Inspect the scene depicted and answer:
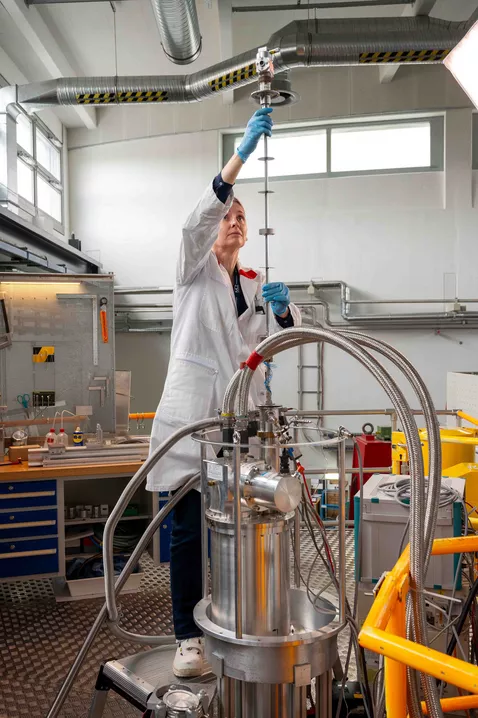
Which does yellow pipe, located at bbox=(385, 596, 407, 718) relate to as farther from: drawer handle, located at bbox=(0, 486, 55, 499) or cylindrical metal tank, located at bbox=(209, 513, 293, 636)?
drawer handle, located at bbox=(0, 486, 55, 499)

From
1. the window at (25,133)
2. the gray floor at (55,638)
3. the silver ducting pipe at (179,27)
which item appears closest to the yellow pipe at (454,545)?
the gray floor at (55,638)

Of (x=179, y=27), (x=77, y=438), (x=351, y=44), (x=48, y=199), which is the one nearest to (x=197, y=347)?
(x=77, y=438)

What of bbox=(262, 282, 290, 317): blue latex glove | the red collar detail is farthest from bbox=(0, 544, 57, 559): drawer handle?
bbox=(262, 282, 290, 317): blue latex glove

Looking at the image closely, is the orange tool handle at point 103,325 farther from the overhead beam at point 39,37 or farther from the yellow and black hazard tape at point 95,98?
the overhead beam at point 39,37

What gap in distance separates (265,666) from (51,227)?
5.25 meters

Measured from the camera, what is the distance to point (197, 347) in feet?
5.76

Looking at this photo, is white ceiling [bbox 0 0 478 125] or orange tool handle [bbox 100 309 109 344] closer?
orange tool handle [bbox 100 309 109 344]

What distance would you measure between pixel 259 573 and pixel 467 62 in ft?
3.29

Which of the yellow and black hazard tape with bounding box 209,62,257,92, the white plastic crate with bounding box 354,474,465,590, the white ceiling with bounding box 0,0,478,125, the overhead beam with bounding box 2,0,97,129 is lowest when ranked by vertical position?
the white plastic crate with bounding box 354,474,465,590

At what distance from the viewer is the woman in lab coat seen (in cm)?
159

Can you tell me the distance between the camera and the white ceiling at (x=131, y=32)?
14.6 feet

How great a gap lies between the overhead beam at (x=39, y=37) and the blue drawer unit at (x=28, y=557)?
3.52m

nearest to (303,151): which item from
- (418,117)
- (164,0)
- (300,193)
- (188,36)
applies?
(300,193)

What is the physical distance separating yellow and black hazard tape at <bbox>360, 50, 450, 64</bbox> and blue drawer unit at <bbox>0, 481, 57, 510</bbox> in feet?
10.8
